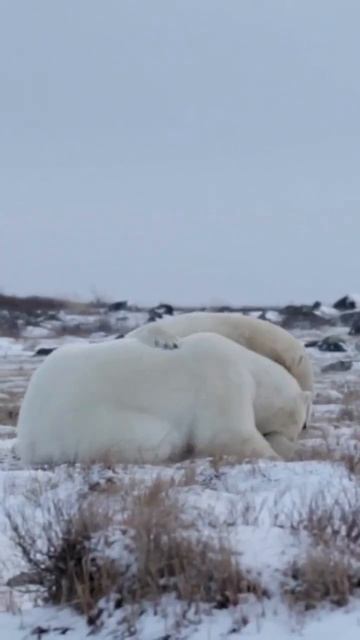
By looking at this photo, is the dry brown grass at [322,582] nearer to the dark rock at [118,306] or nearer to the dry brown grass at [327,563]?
the dry brown grass at [327,563]

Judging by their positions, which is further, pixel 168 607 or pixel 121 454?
pixel 121 454

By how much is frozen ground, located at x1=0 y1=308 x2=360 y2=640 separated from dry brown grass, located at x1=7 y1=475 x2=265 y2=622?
0.16 feet

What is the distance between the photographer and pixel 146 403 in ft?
24.3

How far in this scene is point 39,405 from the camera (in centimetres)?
765

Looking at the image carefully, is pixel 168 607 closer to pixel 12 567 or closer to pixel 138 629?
pixel 138 629

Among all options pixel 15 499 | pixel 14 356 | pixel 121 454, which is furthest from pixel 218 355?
pixel 14 356

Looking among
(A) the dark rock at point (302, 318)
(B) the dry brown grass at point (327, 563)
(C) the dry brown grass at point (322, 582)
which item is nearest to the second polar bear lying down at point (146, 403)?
(B) the dry brown grass at point (327, 563)

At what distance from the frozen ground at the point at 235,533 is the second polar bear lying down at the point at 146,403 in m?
0.31

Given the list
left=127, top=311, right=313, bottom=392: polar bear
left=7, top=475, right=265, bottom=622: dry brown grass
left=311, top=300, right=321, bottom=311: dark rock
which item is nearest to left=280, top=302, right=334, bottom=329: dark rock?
left=311, top=300, right=321, bottom=311: dark rock

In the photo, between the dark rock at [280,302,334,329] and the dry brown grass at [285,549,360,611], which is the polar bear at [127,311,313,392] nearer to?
the dry brown grass at [285,549,360,611]

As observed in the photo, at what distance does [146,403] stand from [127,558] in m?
2.36

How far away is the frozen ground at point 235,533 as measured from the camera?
4.78 meters

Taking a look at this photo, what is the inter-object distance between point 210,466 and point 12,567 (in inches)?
65.6

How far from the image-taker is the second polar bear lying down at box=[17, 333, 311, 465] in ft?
24.4
